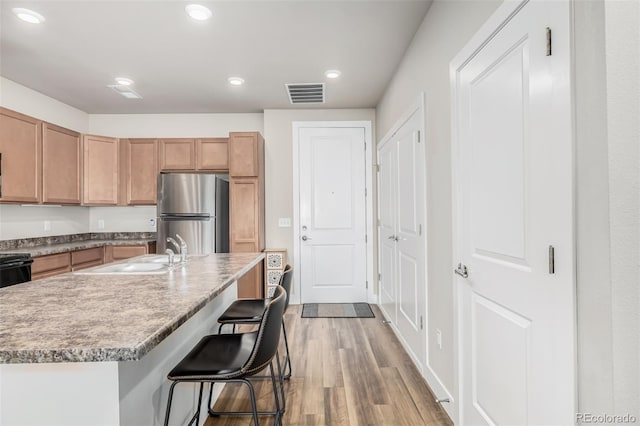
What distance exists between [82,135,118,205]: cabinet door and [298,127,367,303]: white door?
250 centimetres

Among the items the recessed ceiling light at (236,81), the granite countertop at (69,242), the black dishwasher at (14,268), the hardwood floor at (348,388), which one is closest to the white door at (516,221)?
the hardwood floor at (348,388)

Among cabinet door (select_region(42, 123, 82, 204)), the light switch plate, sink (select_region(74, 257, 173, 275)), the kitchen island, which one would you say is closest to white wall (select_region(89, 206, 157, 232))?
cabinet door (select_region(42, 123, 82, 204))

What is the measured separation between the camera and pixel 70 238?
439cm

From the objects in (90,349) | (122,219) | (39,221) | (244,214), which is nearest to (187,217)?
(244,214)

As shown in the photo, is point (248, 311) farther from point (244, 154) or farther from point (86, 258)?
point (86, 258)

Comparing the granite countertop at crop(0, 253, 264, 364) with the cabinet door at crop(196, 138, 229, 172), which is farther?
the cabinet door at crop(196, 138, 229, 172)

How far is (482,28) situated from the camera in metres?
1.51

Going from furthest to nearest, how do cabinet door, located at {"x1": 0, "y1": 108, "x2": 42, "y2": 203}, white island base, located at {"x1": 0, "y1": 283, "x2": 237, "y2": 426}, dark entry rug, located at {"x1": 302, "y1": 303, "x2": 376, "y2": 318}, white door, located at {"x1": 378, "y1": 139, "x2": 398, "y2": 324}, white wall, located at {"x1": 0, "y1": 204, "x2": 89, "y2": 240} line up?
dark entry rug, located at {"x1": 302, "y1": 303, "x2": 376, "y2": 318} → white wall, located at {"x1": 0, "y1": 204, "x2": 89, "y2": 240} → white door, located at {"x1": 378, "y1": 139, "x2": 398, "y2": 324} → cabinet door, located at {"x1": 0, "y1": 108, "x2": 42, "y2": 203} → white island base, located at {"x1": 0, "y1": 283, "x2": 237, "y2": 426}

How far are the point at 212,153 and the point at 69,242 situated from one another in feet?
7.13

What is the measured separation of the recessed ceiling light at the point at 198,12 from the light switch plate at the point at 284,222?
2.65 meters

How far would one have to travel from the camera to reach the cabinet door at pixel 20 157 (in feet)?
10.4

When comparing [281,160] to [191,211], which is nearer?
[191,211]

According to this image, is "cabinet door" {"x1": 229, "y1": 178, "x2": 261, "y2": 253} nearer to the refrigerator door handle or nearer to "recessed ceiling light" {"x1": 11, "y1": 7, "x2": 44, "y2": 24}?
the refrigerator door handle

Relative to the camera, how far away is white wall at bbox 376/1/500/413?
1.91 meters
